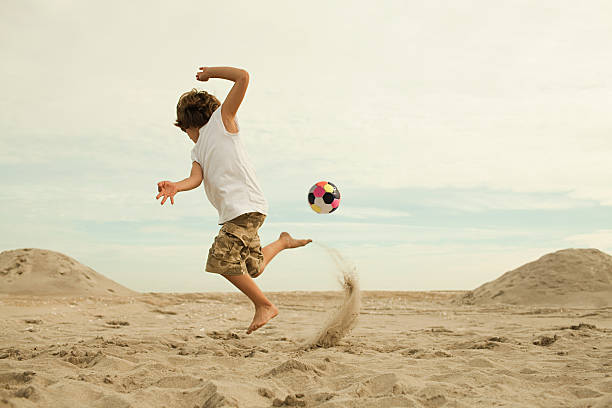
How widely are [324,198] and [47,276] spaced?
8978mm

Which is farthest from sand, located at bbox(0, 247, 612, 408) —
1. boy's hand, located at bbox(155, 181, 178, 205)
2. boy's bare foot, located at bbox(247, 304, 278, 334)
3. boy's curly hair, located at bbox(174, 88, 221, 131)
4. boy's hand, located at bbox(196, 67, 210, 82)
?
boy's hand, located at bbox(196, 67, 210, 82)

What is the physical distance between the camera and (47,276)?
11688 millimetres

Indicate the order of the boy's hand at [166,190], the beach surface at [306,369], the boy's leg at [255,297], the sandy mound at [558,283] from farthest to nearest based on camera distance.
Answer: the sandy mound at [558,283]
the boy's leg at [255,297]
the boy's hand at [166,190]
the beach surface at [306,369]

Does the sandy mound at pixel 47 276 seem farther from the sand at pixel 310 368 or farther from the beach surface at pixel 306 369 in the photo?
the beach surface at pixel 306 369

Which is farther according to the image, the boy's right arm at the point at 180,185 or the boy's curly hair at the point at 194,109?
the boy's curly hair at the point at 194,109

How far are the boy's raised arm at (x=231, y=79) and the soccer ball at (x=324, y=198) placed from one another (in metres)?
1.38

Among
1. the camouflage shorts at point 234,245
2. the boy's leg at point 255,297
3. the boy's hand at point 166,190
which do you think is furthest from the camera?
the boy's leg at point 255,297

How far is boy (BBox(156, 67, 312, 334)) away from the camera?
4113 mm

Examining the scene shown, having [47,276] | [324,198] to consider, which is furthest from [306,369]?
[47,276]

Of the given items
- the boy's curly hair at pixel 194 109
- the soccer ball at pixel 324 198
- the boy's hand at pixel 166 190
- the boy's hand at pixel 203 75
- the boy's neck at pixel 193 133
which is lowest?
the boy's hand at pixel 166 190

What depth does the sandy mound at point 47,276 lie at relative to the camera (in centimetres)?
1127

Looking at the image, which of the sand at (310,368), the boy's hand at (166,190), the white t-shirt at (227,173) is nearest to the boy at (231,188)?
the white t-shirt at (227,173)

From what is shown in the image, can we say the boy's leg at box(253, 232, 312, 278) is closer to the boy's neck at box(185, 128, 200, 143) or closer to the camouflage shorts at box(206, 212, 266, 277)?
the camouflage shorts at box(206, 212, 266, 277)

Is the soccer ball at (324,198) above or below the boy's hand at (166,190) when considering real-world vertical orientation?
above
